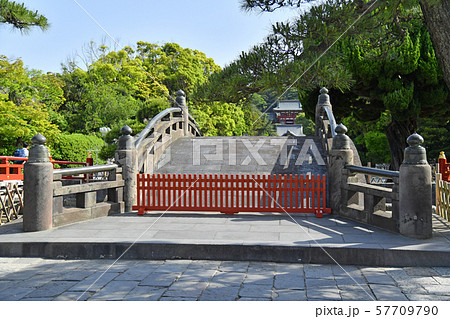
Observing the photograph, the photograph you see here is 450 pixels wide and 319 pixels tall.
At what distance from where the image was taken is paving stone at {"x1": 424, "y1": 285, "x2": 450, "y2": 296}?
13.5 feet

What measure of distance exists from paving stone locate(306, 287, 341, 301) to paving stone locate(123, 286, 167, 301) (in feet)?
5.19

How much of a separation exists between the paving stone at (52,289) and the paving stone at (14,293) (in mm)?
81

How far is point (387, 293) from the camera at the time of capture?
412 centimetres

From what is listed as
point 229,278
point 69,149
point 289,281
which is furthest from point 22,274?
point 69,149

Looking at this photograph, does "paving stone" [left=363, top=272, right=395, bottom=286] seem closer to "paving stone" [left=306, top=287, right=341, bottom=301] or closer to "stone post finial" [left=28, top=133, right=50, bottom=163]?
"paving stone" [left=306, top=287, right=341, bottom=301]

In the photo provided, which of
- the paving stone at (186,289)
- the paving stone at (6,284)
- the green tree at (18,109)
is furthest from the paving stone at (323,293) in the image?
the green tree at (18,109)

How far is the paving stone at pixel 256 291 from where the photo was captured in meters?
4.02

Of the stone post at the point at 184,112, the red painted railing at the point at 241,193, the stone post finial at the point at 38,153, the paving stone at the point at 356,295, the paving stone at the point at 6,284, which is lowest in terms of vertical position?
the paving stone at the point at 6,284

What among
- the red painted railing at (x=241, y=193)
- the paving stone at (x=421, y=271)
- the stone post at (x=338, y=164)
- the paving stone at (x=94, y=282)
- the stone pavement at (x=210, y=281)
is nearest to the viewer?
the stone pavement at (x=210, y=281)

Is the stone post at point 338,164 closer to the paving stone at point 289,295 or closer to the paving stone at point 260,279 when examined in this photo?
the paving stone at point 260,279

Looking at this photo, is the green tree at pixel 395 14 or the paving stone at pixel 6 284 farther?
the green tree at pixel 395 14

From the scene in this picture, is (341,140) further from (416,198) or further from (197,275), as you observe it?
(197,275)

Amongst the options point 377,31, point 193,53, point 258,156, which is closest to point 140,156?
point 258,156

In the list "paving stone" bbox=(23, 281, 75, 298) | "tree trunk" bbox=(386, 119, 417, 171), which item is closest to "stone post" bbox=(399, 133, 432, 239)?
"paving stone" bbox=(23, 281, 75, 298)
